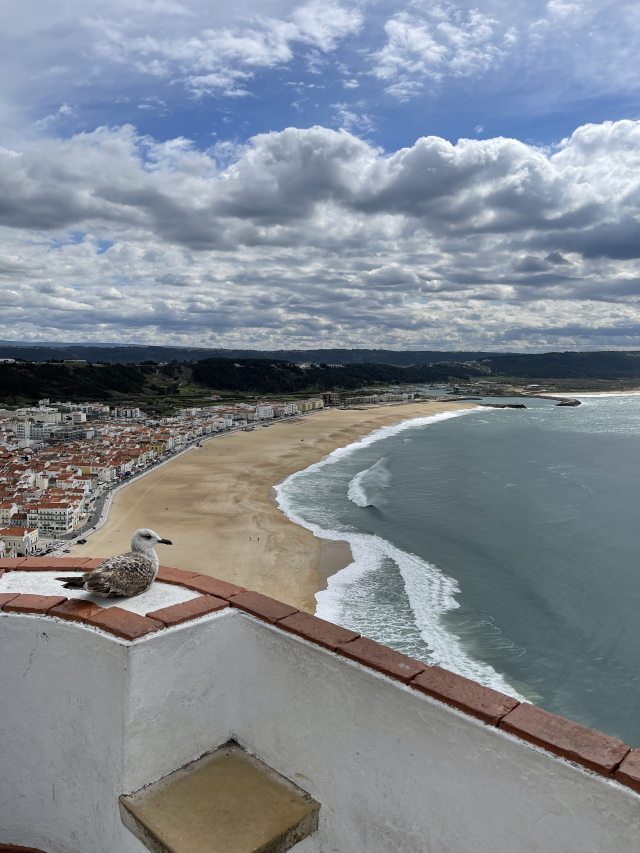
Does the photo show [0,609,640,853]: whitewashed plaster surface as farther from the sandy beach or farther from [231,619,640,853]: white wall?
the sandy beach

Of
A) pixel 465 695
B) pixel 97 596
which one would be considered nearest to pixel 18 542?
pixel 97 596

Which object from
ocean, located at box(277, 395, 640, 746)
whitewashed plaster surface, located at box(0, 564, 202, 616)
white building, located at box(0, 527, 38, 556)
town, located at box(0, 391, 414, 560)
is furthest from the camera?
town, located at box(0, 391, 414, 560)

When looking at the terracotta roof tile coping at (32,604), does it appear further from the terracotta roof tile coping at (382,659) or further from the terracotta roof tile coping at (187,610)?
the terracotta roof tile coping at (382,659)

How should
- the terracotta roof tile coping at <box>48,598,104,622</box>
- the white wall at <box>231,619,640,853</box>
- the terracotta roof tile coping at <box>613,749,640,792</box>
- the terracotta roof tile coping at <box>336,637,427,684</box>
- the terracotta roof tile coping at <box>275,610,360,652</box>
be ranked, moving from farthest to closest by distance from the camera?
1. the terracotta roof tile coping at <box>48,598,104,622</box>
2. the terracotta roof tile coping at <box>275,610,360,652</box>
3. the terracotta roof tile coping at <box>336,637,427,684</box>
4. the white wall at <box>231,619,640,853</box>
5. the terracotta roof tile coping at <box>613,749,640,792</box>

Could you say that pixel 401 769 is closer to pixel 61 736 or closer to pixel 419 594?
pixel 61 736

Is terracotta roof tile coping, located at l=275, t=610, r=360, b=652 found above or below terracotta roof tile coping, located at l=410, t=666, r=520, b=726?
above

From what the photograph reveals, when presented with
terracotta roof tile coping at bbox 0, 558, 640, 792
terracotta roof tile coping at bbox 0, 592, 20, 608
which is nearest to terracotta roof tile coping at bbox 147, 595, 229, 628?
terracotta roof tile coping at bbox 0, 558, 640, 792

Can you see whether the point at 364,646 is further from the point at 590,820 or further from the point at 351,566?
the point at 351,566
